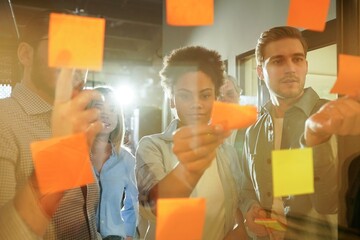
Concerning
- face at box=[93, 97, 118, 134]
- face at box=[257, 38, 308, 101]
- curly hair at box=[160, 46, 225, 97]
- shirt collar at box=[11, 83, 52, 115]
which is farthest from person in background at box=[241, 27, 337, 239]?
shirt collar at box=[11, 83, 52, 115]

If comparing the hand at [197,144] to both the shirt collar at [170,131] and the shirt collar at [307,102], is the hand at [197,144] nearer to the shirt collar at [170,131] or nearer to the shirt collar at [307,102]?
the shirt collar at [170,131]

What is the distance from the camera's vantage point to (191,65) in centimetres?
50

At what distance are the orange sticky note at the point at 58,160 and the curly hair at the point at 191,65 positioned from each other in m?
0.18

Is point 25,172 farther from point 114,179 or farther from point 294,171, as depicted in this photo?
point 294,171

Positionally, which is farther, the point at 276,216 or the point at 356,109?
the point at 276,216

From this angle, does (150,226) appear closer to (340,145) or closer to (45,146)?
(45,146)

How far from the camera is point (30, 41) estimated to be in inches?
17.1

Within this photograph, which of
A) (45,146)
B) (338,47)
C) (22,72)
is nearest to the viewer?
(45,146)

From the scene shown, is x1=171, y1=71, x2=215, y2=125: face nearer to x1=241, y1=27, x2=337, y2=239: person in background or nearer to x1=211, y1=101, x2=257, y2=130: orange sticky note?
x1=211, y1=101, x2=257, y2=130: orange sticky note

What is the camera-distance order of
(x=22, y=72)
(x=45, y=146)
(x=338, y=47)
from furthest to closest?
(x=338, y=47), (x=22, y=72), (x=45, y=146)

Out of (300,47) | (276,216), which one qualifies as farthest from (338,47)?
(276,216)

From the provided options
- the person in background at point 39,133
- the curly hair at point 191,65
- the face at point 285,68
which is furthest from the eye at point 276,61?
the person in background at point 39,133

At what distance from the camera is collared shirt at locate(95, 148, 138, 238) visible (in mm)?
577

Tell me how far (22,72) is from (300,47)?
1.54ft
